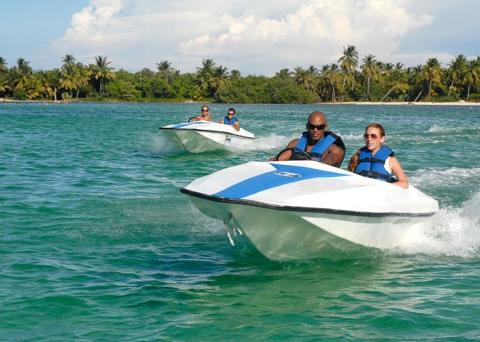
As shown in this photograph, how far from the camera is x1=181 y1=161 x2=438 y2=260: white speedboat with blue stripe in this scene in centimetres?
657

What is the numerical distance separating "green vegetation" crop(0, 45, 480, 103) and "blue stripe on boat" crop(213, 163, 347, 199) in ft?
390

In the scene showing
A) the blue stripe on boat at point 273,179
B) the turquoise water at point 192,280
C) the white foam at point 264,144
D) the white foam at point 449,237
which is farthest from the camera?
the white foam at point 264,144

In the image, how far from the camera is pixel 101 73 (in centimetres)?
12631

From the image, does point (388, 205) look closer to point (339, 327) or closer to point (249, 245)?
point (249, 245)

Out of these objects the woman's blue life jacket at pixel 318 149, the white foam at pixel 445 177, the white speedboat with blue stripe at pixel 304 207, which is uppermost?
the woman's blue life jacket at pixel 318 149

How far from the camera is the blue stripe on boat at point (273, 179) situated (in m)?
6.68

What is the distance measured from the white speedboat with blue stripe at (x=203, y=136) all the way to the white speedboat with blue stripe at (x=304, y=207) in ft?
42.7

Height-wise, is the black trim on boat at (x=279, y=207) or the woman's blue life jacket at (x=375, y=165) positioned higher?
the woman's blue life jacket at (x=375, y=165)

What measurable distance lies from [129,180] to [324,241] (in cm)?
793

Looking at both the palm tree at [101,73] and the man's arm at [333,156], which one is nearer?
the man's arm at [333,156]

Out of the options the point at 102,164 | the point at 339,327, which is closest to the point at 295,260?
the point at 339,327

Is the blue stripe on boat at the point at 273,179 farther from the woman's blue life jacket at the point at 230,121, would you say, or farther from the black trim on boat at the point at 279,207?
the woman's blue life jacket at the point at 230,121

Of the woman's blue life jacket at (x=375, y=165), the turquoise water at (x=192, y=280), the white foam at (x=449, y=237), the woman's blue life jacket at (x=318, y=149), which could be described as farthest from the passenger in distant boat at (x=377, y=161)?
the turquoise water at (x=192, y=280)

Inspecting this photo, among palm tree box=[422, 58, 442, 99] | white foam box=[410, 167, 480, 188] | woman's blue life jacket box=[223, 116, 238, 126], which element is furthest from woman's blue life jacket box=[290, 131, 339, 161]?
palm tree box=[422, 58, 442, 99]
